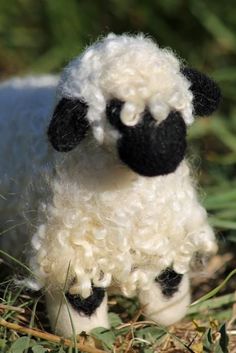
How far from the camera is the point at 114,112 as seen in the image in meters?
0.96

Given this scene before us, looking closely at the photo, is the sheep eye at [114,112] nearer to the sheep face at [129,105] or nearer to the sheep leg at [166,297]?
the sheep face at [129,105]

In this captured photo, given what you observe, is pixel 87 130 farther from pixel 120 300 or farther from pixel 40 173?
pixel 120 300

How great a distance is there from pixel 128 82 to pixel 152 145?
10 centimetres

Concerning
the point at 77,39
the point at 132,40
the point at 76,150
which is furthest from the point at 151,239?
the point at 77,39

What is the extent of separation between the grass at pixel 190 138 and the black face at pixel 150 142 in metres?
0.30

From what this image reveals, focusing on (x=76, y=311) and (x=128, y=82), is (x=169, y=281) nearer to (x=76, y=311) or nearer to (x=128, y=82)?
(x=76, y=311)

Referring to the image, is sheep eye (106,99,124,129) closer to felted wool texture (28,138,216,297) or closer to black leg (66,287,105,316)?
felted wool texture (28,138,216,297)

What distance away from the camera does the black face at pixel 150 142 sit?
943mm

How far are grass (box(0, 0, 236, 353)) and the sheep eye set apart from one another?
1.07ft

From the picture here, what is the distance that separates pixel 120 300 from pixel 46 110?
15.1 inches

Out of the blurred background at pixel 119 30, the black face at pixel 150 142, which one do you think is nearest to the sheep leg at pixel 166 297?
the black face at pixel 150 142

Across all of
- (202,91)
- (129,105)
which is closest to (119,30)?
(202,91)

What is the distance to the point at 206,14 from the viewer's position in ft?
6.86

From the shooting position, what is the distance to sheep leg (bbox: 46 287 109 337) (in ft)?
3.59
